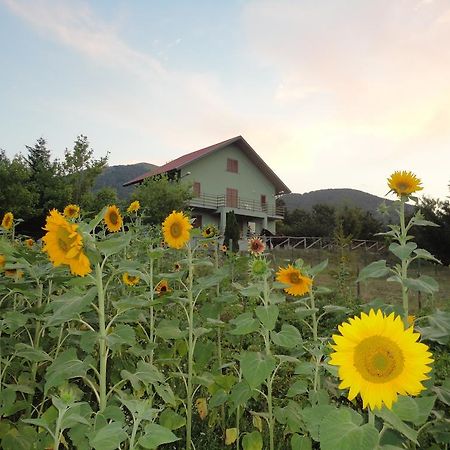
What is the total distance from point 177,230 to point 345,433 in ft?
6.20

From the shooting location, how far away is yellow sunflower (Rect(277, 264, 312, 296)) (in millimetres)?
2443

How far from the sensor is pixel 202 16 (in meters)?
5.34

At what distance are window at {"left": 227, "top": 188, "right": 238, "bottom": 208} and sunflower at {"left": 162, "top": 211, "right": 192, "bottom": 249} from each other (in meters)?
27.5

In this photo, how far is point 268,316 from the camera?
173 centimetres

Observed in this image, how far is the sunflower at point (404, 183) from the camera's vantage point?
7.57 ft

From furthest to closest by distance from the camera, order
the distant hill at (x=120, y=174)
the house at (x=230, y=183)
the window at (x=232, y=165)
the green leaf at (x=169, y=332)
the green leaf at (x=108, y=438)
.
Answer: the distant hill at (x=120, y=174) < the window at (x=232, y=165) < the house at (x=230, y=183) < the green leaf at (x=169, y=332) < the green leaf at (x=108, y=438)

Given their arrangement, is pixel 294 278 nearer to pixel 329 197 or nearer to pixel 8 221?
pixel 8 221

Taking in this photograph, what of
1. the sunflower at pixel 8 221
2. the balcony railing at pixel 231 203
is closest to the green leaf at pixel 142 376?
the sunflower at pixel 8 221

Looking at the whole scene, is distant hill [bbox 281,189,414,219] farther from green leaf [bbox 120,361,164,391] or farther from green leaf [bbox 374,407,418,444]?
green leaf [bbox 374,407,418,444]

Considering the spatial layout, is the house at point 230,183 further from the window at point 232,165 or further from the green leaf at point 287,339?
the green leaf at point 287,339

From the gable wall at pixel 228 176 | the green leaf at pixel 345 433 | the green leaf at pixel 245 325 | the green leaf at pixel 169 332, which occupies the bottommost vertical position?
the green leaf at pixel 345 433

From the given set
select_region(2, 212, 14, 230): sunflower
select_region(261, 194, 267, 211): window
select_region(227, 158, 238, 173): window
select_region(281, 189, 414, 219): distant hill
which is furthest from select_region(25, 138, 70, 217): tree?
select_region(281, 189, 414, 219): distant hill

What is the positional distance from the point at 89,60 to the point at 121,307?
683 cm

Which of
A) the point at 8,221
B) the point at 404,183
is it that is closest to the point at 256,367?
the point at 404,183
